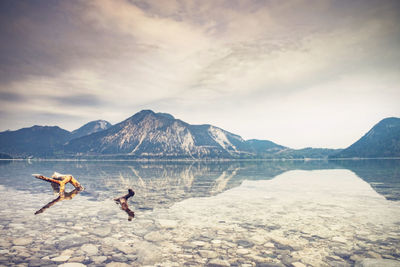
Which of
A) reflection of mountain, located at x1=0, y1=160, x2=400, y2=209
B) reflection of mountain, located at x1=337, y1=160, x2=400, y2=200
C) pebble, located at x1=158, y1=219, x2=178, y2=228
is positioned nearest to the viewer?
pebble, located at x1=158, y1=219, x2=178, y2=228

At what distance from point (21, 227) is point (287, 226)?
43.7 feet

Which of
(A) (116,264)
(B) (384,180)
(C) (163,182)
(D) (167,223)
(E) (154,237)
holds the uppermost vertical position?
(A) (116,264)

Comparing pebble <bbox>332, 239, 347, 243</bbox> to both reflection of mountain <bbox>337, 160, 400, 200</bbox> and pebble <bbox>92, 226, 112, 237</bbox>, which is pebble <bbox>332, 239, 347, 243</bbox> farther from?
reflection of mountain <bbox>337, 160, 400, 200</bbox>

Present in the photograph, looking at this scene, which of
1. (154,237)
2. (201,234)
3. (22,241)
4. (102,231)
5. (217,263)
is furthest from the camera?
(102,231)

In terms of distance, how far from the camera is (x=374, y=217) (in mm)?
12727

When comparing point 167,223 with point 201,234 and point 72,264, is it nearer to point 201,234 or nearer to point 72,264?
point 201,234

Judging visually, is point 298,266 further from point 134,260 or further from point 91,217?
point 91,217

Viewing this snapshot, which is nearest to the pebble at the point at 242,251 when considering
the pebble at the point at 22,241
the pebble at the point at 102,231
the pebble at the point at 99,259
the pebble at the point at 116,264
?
the pebble at the point at 116,264

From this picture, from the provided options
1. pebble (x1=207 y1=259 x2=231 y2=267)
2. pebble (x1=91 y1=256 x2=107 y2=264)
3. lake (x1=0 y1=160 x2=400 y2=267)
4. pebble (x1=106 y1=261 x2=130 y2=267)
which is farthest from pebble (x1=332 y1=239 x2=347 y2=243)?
pebble (x1=91 y1=256 x2=107 y2=264)

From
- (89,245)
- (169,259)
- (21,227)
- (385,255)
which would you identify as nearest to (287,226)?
(385,255)

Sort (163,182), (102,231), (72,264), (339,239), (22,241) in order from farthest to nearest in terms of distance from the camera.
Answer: (163,182) → (102,231) → (339,239) → (22,241) → (72,264)

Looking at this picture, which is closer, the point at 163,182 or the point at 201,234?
the point at 201,234

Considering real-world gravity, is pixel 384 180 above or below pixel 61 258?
below

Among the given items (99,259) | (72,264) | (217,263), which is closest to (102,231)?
(99,259)
